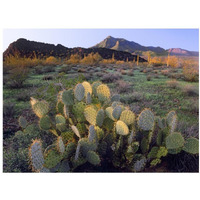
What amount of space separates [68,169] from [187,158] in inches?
42.2

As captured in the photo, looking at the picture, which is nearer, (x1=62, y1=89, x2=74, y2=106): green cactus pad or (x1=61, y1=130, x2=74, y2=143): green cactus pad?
(x1=61, y1=130, x2=74, y2=143): green cactus pad

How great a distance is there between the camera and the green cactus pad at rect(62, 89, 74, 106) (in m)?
1.97

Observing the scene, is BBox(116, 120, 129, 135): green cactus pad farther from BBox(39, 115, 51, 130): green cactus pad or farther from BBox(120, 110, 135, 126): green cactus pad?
BBox(39, 115, 51, 130): green cactus pad

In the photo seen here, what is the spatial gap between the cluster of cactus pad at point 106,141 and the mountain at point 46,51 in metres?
1.65

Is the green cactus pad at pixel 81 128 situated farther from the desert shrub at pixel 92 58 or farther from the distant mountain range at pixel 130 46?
the desert shrub at pixel 92 58

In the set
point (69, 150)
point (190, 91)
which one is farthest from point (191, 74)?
point (69, 150)

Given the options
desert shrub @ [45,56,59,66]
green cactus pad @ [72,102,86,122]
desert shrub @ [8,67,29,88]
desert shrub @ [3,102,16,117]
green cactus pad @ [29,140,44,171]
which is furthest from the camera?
desert shrub @ [8,67,29,88]

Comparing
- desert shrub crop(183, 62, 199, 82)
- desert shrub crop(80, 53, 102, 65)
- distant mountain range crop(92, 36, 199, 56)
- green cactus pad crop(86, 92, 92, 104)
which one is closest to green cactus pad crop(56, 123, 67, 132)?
green cactus pad crop(86, 92, 92, 104)

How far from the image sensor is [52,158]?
159 centimetres

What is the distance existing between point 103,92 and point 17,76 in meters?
Answer: 3.09

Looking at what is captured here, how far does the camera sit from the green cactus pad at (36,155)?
149cm

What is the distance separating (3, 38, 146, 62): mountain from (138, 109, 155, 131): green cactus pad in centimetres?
203

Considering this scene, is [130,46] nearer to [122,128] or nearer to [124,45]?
[124,45]
